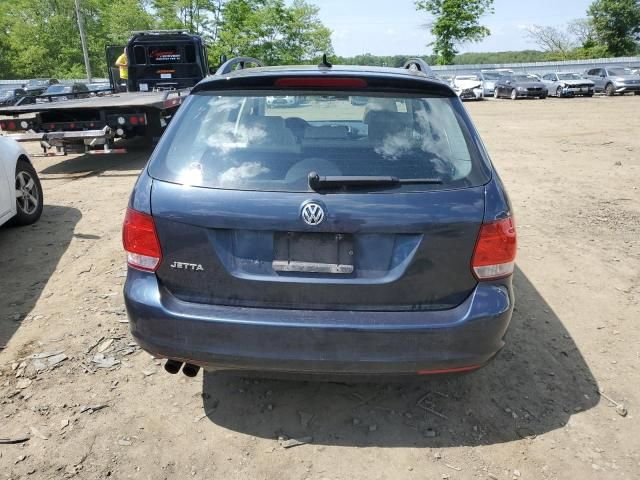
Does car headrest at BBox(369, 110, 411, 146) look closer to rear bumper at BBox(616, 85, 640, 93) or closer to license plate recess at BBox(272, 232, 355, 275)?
license plate recess at BBox(272, 232, 355, 275)

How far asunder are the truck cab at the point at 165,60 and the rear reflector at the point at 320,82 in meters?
10.9

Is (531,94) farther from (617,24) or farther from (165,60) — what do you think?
(617,24)

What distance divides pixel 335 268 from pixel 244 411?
45.8 inches

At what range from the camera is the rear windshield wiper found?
2.24 m

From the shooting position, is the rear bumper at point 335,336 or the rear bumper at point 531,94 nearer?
the rear bumper at point 335,336

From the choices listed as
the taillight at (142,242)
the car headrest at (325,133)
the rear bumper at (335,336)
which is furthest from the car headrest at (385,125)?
the taillight at (142,242)

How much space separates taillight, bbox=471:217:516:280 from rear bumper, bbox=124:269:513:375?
0.23 feet

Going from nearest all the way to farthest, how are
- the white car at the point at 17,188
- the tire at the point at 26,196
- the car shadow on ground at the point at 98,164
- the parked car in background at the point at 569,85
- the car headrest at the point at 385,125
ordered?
the car headrest at the point at 385,125, the white car at the point at 17,188, the tire at the point at 26,196, the car shadow on ground at the point at 98,164, the parked car in background at the point at 569,85

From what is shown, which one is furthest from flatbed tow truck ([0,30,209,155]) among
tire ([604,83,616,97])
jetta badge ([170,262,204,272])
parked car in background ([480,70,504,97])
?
tire ([604,83,616,97])

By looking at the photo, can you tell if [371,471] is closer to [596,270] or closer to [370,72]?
[370,72]

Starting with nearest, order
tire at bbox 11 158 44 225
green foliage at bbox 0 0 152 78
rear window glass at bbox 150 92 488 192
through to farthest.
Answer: rear window glass at bbox 150 92 488 192, tire at bbox 11 158 44 225, green foliage at bbox 0 0 152 78

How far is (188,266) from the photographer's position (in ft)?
7.72

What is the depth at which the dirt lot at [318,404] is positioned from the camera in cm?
250

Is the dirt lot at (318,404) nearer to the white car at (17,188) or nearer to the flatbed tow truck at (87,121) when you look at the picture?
the white car at (17,188)
